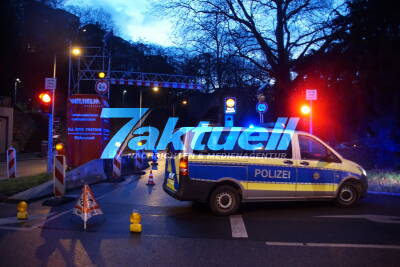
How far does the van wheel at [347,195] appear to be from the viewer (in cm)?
842

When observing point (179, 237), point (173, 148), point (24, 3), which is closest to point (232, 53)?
point (173, 148)

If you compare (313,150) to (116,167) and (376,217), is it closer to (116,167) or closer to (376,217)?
(376,217)

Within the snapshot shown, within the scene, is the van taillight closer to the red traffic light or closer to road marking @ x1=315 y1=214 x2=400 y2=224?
road marking @ x1=315 y1=214 x2=400 y2=224

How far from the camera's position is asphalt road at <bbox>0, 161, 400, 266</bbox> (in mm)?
4980

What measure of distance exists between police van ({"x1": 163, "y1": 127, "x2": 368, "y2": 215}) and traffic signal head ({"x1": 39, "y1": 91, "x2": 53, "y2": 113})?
5837 millimetres

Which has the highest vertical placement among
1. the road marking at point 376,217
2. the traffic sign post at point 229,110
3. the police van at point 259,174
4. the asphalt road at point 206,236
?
the traffic sign post at point 229,110

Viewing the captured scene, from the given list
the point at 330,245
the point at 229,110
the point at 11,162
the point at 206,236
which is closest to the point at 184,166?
the point at 206,236

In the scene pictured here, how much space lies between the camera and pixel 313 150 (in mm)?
8539

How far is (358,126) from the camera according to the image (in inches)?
720

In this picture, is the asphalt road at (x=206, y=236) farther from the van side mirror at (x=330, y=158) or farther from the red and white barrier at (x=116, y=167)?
the red and white barrier at (x=116, y=167)

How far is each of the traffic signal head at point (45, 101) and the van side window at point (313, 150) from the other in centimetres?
815

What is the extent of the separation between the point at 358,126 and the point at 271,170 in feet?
40.3

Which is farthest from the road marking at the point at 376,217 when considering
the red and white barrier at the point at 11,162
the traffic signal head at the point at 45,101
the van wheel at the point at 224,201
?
the red and white barrier at the point at 11,162

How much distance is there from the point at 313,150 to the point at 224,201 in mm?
2502
